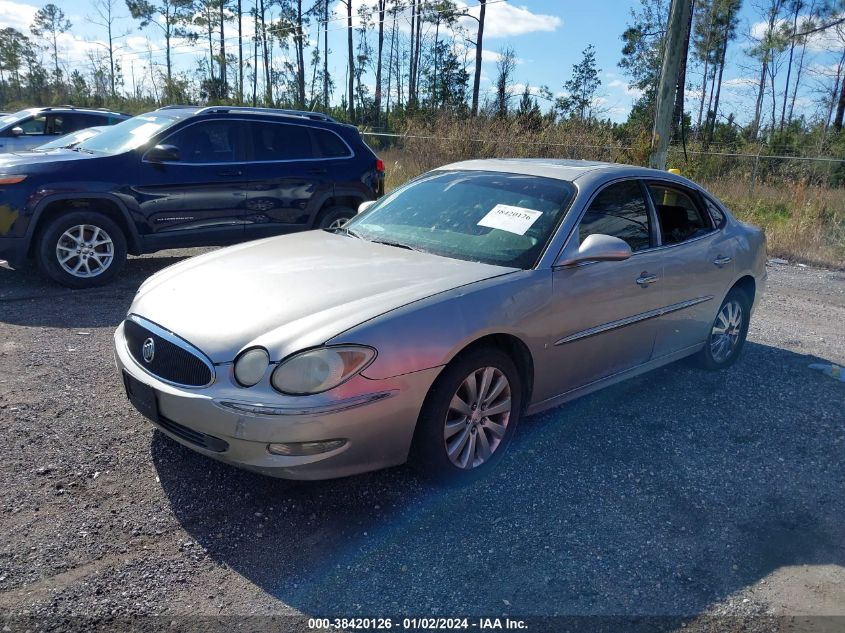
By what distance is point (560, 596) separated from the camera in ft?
9.23

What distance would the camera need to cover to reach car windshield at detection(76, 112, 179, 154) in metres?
7.39

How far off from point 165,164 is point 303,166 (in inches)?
62.1

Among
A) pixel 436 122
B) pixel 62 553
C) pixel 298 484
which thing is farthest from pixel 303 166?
pixel 436 122

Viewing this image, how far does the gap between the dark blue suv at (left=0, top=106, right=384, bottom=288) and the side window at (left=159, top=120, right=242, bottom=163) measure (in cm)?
1

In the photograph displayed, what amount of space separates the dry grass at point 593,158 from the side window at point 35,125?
7.24 metres

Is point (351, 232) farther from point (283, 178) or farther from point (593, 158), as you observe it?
point (593, 158)

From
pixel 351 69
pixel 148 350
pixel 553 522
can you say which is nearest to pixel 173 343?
pixel 148 350

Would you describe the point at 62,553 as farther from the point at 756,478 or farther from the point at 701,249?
the point at 701,249

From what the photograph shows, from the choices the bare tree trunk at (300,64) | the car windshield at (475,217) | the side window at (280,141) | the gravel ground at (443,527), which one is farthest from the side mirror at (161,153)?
the bare tree trunk at (300,64)

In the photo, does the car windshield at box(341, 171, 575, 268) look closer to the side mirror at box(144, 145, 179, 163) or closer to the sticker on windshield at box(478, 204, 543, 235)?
the sticker on windshield at box(478, 204, 543, 235)

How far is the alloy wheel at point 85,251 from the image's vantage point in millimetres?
6957

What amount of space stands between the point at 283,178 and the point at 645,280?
4908mm

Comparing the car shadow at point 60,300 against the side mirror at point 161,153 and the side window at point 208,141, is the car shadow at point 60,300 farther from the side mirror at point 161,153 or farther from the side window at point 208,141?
the side window at point 208,141

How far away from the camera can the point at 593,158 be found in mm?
16125
